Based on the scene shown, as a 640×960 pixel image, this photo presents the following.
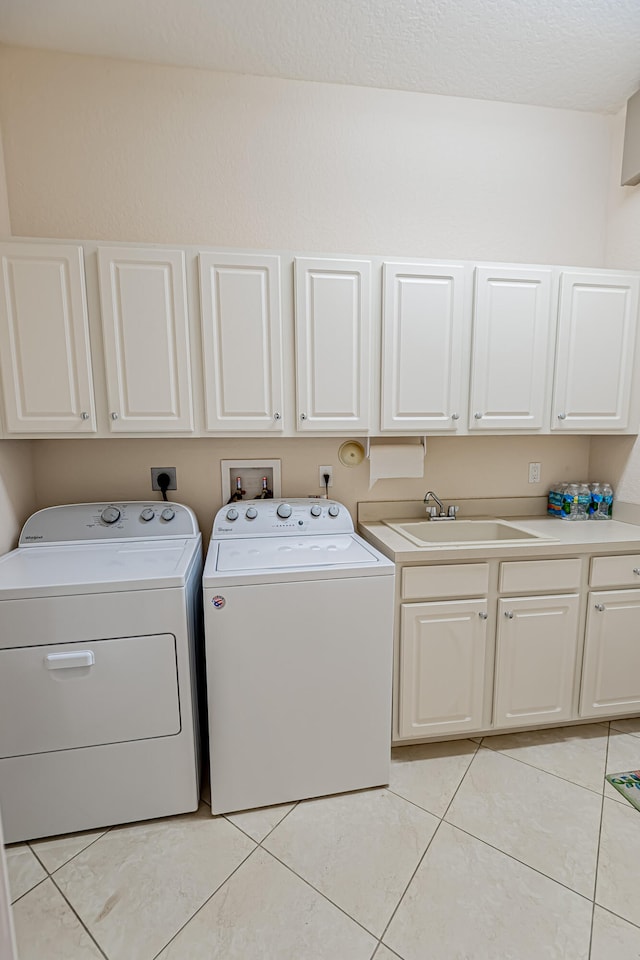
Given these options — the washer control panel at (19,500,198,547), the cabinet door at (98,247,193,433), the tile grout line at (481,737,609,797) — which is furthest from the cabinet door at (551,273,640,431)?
the washer control panel at (19,500,198,547)

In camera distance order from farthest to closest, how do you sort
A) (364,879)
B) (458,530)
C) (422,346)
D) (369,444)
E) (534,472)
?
1. (534,472)
2. (458,530)
3. (369,444)
4. (422,346)
5. (364,879)

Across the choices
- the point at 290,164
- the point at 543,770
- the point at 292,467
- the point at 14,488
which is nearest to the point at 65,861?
the point at 14,488

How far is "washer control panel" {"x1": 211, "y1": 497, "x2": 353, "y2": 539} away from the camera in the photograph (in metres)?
1.98

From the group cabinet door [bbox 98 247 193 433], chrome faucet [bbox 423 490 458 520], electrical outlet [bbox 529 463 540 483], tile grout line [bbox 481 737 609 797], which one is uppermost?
cabinet door [bbox 98 247 193 433]

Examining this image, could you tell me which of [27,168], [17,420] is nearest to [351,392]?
[17,420]

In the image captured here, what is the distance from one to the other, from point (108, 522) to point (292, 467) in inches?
33.5

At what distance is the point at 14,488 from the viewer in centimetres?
187

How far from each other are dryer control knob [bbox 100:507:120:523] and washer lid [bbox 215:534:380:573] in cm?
47

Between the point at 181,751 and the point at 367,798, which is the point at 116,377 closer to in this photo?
the point at 181,751

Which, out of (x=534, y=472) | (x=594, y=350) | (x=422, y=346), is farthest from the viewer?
(x=534, y=472)

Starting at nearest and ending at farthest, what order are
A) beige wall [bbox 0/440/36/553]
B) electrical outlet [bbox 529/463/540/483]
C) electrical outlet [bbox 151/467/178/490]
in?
beige wall [bbox 0/440/36/553]
electrical outlet [bbox 151/467/178/490]
electrical outlet [bbox 529/463/540/483]

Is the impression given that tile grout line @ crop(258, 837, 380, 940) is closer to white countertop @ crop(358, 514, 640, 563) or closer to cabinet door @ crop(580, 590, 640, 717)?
white countertop @ crop(358, 514, 640, 563)

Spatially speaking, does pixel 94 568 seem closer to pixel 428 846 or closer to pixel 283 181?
pixel 428 846

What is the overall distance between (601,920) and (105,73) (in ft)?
11.3
